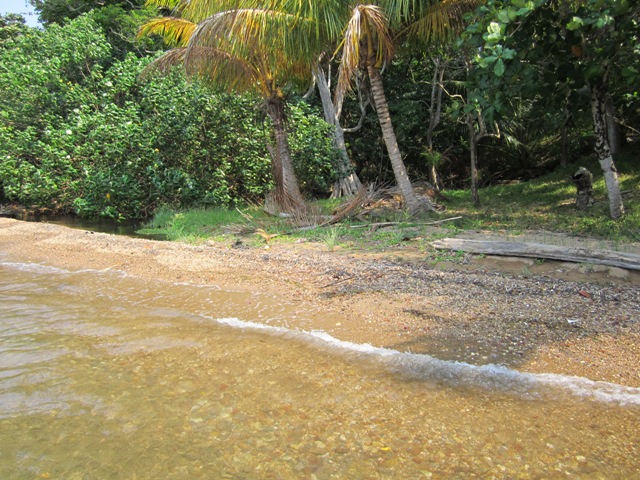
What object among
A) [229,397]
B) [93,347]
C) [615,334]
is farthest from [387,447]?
[93,347]

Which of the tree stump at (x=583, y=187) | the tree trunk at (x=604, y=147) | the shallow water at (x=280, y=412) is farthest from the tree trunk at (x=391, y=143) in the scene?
the shallow water at (x=280, y=412)

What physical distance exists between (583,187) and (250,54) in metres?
7.27

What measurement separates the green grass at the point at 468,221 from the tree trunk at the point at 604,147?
263 millimetres

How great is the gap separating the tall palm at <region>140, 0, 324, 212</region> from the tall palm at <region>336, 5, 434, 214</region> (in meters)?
1.12

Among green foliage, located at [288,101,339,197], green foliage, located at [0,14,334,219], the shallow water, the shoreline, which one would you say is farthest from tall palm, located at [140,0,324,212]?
the shallow water

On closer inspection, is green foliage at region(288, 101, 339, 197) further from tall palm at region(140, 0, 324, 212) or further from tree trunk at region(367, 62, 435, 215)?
tree trunk at region(367, 62, 435, 215)

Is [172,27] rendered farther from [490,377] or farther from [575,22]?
[490,377]

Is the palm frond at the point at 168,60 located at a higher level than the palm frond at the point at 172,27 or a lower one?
lower

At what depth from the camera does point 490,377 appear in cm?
345

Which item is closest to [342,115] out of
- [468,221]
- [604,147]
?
[468,221]

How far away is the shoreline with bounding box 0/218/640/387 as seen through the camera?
376cm

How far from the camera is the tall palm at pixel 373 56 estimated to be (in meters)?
8.08

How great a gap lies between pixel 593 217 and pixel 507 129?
26.8 ft

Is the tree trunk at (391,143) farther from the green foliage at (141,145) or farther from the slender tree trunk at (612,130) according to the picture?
the slender tree trunk at (612,130)
